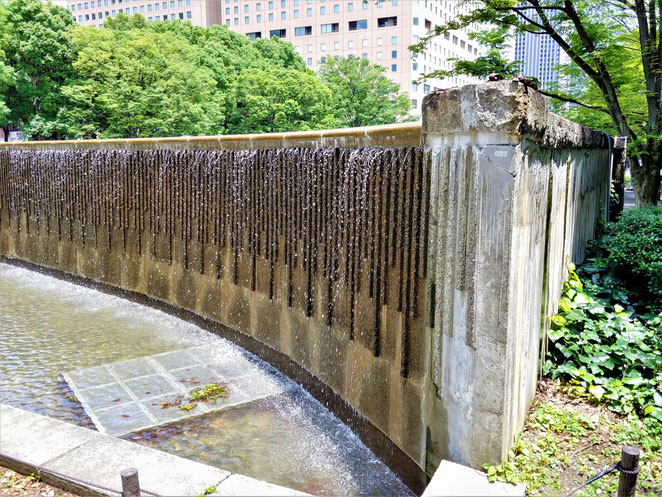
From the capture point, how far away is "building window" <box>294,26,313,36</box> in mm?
73562

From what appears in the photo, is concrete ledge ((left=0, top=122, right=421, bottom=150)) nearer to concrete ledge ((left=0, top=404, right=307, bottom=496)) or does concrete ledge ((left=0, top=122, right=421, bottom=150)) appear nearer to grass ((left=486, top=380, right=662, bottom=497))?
grass ((left=486, top=380, right=662, bottom=497))

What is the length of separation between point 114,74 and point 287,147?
2404cm

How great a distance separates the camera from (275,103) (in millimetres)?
32125

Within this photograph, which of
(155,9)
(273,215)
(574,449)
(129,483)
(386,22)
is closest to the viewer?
(129,483)

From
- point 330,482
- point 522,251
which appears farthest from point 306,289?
point 522,251

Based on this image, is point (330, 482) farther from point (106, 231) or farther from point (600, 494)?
point (106, 231)

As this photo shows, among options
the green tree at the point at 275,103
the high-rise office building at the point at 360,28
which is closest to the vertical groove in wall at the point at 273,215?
the green tree at the point at 275,103

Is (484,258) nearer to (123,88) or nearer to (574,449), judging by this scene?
(574,449)

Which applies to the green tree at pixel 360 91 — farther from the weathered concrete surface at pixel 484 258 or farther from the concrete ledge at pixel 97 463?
the concrete ledge at pixel 97 463

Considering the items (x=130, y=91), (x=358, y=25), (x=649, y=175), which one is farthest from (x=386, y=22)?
(x=649, y=175)

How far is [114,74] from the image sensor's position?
27.2m

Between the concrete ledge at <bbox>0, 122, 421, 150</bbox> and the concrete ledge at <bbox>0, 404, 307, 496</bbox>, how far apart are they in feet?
9.13

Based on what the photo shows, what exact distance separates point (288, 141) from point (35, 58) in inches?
1120

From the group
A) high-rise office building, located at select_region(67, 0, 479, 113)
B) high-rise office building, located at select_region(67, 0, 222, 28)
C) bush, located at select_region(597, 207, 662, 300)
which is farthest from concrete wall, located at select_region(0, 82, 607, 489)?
high-rise office building, located at select_region(67, 0, 222, 28)
